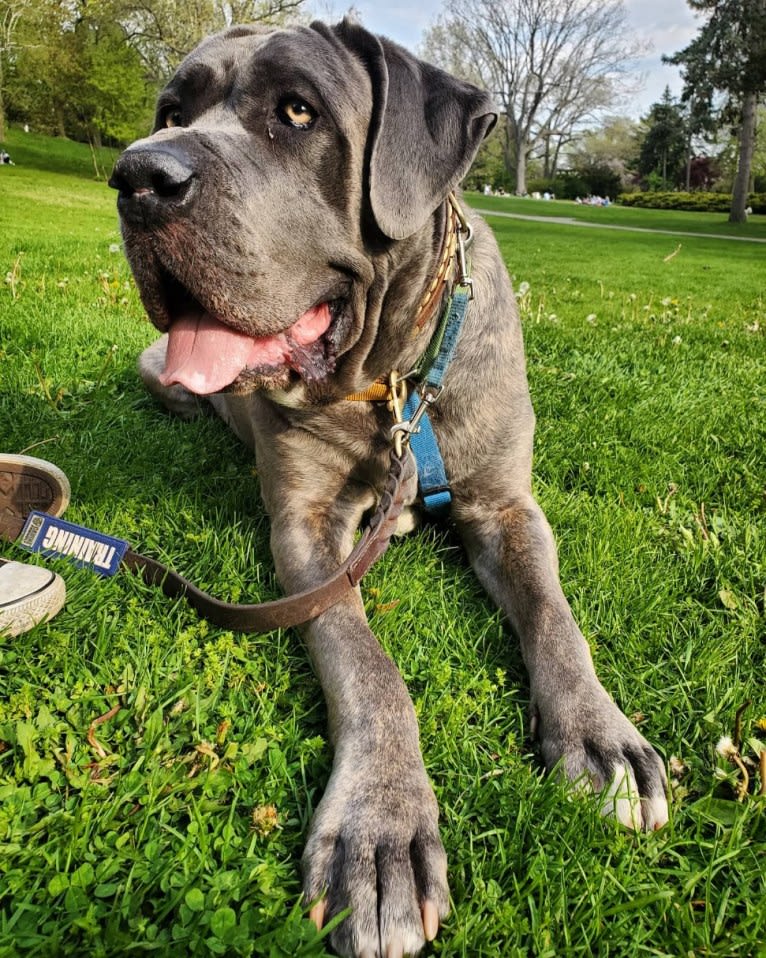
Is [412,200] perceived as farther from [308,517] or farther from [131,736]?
[131,736]

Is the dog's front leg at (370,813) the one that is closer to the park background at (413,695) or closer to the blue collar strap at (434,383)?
the park background at (413,695)

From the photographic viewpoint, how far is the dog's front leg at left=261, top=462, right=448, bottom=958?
146 cm

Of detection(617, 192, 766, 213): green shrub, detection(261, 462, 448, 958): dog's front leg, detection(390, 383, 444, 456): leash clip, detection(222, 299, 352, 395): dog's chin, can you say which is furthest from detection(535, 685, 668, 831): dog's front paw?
detection(617, 192, 766, 213): green shrub

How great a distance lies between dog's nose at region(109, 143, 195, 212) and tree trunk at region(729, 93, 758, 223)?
32811 mm

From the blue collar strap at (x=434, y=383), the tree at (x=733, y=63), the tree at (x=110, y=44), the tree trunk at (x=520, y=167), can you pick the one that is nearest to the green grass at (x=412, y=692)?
the blue collar strap at (x=434, y=383)

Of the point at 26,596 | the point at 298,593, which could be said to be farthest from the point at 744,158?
the point at 26,596

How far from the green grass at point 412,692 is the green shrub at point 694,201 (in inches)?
1722

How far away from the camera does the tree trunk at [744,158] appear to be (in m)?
29.5

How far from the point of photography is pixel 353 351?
243cm

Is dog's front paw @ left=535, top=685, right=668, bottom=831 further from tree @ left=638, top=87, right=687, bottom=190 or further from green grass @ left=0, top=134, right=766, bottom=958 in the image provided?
tree @ left=638, top=87, right=687, bottom=190

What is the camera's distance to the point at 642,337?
5.98 metres

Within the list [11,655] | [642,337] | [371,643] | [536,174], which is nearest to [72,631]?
[11,655]

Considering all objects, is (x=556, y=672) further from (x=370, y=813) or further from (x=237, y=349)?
(x=237, y=349)

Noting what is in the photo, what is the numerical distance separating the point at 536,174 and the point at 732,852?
7075 cm
